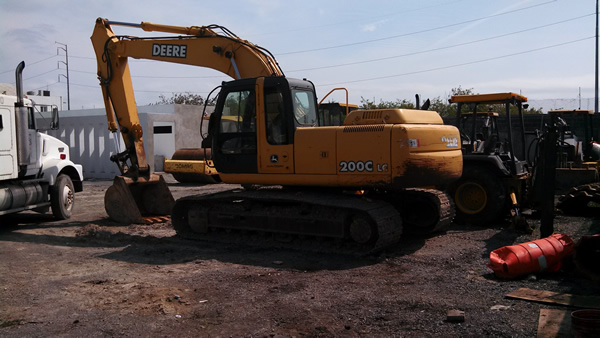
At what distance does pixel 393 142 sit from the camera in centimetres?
743

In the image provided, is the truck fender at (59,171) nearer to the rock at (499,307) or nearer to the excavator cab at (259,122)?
the excavator cab at (259,122)

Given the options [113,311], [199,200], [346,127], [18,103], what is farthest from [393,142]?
[18,103]

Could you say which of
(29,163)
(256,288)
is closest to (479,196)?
(256,288)

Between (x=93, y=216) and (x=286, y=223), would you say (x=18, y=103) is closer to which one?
(x=93, y=216)

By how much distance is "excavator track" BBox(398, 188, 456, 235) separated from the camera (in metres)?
8.57

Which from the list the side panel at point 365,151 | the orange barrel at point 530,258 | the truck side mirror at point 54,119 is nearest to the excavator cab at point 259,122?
the side panel at point 365,151

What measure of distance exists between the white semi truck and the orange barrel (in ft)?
27.2

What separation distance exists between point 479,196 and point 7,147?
8600mm

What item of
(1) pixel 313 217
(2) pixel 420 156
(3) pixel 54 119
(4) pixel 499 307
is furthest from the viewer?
(3) pixel 54 119

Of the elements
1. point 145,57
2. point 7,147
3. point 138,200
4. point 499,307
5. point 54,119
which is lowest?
point 499,307

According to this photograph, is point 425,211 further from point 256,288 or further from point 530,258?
point 256,288

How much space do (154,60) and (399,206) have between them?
18.0 ft

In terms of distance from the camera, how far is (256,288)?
6.11m

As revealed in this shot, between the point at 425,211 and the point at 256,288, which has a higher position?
the point at 425,211
